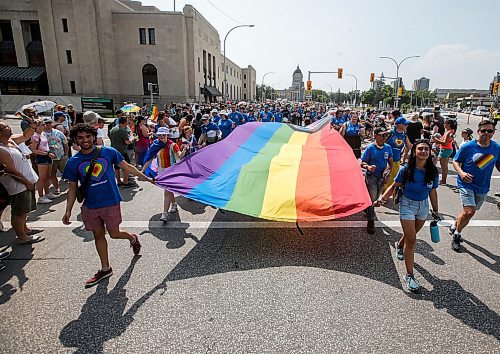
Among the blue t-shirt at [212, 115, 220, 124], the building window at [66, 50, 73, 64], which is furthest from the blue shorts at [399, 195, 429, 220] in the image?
the building window at [66, 50, 73, 64]

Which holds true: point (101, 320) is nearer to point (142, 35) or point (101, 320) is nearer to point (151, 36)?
point (151, 36)

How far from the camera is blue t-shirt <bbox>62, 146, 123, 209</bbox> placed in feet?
11.3

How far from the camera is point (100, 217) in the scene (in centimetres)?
362

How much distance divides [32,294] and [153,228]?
2126 mm

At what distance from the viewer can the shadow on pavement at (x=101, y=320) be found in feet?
9.15

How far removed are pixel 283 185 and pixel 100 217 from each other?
2.52 metres

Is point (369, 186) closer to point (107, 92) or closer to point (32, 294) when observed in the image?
point (32, 294)

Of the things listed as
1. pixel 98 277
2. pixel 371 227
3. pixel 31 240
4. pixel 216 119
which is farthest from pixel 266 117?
pixel 98 277

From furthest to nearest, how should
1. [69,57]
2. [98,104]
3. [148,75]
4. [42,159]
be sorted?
[148,75], [69,57], [98,104], [42,159]

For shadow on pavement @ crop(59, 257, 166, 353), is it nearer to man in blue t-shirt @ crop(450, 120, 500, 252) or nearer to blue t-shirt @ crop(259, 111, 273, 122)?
man in blue t-shirt @ crop(450, 120, 500, 252)

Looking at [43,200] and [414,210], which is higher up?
[414,210]

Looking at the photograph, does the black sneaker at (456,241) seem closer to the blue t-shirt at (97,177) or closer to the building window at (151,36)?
the blue t-shirt at (97,177)

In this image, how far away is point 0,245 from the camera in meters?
4.67

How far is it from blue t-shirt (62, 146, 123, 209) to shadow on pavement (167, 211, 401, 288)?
1.22 m
